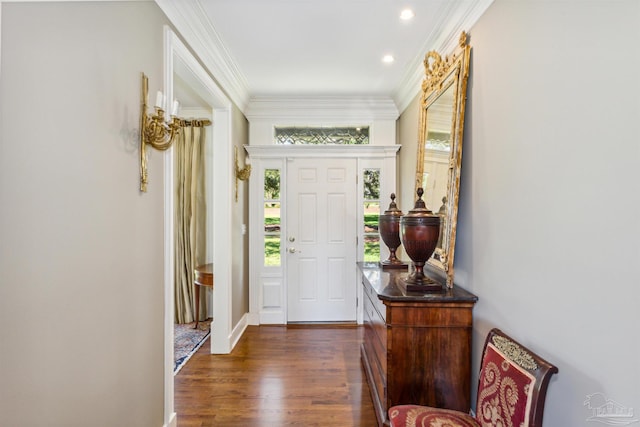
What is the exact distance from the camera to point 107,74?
1.30m

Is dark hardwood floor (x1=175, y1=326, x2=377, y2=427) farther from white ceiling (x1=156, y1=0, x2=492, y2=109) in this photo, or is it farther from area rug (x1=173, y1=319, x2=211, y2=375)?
white ceiling (x1=156, y1=0, x2=492, y2=109)

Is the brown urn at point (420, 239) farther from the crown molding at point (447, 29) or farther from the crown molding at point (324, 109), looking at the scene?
the crown molding at point (324, 109)

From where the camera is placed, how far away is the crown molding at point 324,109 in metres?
3.68

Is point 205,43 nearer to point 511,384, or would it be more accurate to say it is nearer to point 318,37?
point 318,37

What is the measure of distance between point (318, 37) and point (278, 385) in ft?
8.90

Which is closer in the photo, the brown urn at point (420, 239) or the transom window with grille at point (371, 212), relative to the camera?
the brown urn at point (420, 239)

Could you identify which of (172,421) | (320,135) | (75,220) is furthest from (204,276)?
(75,220)

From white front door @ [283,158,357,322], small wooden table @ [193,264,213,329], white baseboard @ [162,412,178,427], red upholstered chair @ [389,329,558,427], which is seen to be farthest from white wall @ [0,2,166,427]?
white front door @ [283,158,357,322]

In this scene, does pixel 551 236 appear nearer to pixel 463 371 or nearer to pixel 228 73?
pixel 463 371

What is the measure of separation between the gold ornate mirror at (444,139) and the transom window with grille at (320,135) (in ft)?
4.37

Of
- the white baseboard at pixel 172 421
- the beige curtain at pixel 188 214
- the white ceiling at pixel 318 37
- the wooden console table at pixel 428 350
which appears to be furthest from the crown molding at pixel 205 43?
the white baseboard at pixel 172 421

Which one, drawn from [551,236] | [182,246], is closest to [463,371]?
[551,236]

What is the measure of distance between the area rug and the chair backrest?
2421 mm

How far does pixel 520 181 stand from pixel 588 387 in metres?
0.82
